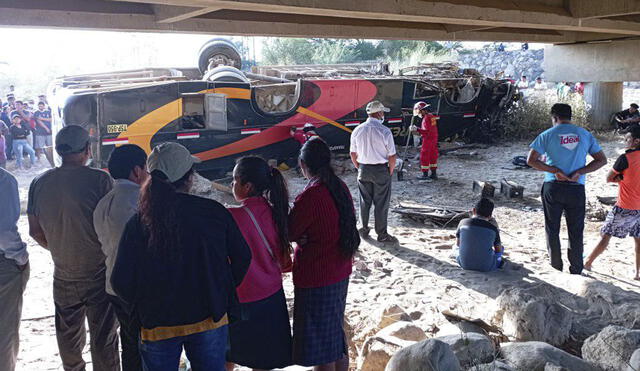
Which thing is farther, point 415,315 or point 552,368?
point 415,315

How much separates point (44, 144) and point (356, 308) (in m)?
12.4

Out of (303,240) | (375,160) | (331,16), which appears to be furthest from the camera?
(375,160)

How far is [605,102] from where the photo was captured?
17562mm

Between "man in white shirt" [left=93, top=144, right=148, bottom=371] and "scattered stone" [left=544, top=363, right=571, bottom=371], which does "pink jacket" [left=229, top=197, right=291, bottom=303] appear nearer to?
"man in white shirt" [left=93, top=144, right=148, bottom=371]

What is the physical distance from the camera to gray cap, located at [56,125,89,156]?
3.60 meters

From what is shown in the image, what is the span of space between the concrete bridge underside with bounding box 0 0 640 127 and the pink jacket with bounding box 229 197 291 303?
2324 mm

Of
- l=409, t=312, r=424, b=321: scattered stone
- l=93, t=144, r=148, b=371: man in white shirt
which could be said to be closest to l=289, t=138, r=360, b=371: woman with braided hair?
l=93, t=144, r=148, b=371: man in white shirt

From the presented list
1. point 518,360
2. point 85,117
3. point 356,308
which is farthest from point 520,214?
point 85,117

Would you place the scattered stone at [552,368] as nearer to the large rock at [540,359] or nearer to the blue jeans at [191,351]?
the large rock at [540,359]

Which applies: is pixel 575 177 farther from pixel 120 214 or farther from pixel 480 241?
pixel 120 214

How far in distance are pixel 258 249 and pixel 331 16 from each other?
4680 mm

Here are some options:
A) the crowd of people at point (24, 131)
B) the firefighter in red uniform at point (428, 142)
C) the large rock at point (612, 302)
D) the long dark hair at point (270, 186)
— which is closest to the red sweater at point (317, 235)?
the long dark hair at point (270, 186)

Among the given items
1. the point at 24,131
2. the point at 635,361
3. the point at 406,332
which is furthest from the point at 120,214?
the point at 24,131

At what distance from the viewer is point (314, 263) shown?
11.2 ft
